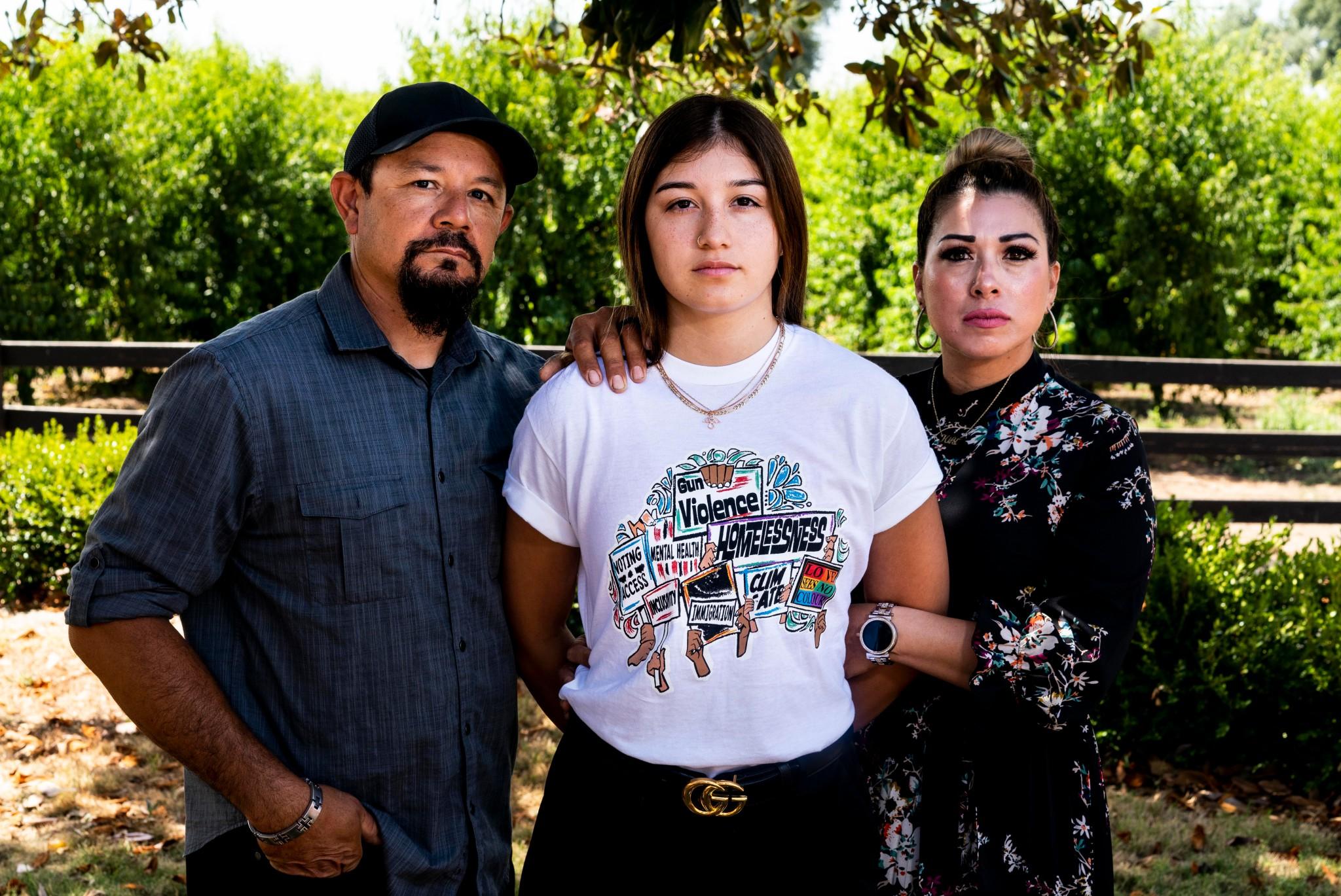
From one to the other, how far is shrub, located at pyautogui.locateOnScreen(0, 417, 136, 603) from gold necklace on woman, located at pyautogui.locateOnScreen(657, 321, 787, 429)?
5.33 meters

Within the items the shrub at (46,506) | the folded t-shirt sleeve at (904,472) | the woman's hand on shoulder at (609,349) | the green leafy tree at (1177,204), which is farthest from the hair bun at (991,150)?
the green leafy tree at (1177,204)

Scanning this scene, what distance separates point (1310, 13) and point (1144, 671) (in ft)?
207

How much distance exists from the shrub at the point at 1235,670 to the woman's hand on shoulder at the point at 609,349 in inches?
135

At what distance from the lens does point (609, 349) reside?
2062 millimetres

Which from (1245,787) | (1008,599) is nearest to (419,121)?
(1008,599)

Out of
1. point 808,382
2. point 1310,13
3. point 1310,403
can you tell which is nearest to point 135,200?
point 808,382

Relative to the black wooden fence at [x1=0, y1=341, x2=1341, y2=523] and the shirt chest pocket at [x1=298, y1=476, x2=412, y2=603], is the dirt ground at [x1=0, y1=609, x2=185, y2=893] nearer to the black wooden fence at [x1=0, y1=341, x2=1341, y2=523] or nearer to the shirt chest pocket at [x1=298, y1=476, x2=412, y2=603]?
the black wooden fence at [x1=0, y1=341, x2=1341, y2=523]

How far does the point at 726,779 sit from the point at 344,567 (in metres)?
0.80

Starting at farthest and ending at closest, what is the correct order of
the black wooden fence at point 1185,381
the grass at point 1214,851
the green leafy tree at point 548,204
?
the green leafy tree at point 548,204
the black wooden fence at point 1185,381
the grass at point 1214,851

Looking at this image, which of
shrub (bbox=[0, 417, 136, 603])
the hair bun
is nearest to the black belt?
the hair bun

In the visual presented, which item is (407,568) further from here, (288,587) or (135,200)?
(135,200)

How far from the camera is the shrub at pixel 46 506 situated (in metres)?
6.43

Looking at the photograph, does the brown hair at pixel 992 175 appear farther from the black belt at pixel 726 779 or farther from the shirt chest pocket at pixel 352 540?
the shirt chest pocket at pixel 352 540

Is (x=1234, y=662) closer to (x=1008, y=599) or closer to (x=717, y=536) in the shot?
(x=1008, y=599)
